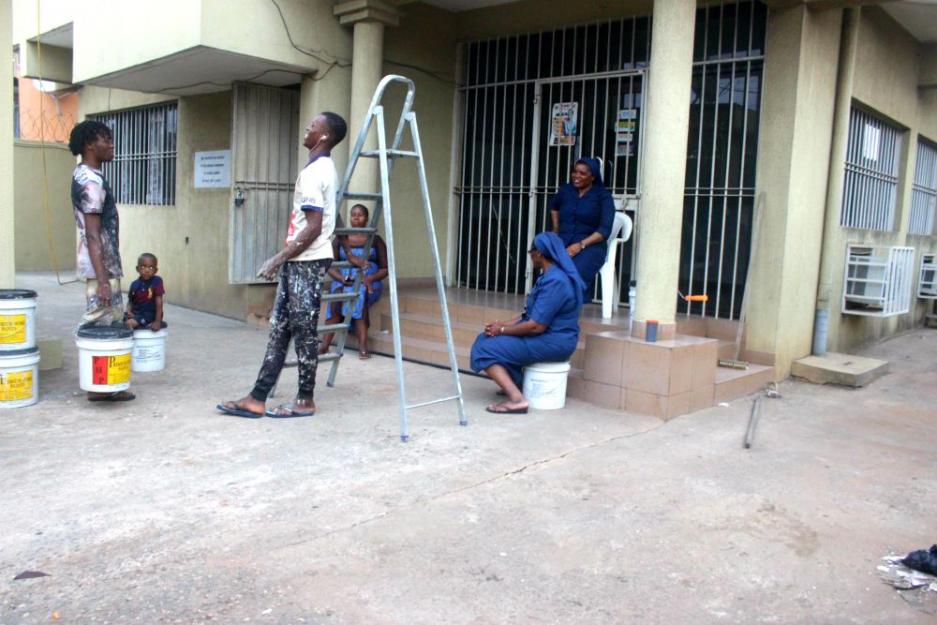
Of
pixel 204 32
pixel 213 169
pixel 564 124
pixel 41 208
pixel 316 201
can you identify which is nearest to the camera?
pixel 316 201

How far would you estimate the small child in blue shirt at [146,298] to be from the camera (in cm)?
661

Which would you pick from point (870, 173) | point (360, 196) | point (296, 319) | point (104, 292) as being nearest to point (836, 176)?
point (870, 173)

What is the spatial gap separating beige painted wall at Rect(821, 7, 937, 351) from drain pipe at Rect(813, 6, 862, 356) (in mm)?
20

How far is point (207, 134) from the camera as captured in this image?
9.95m

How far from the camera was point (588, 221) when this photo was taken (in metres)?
6.81

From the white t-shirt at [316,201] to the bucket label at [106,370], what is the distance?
→ 136cm

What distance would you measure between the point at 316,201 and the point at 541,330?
1.77 meters

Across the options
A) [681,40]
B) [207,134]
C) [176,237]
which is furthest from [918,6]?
[176,237]

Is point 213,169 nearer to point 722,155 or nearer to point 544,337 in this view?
point 544,337

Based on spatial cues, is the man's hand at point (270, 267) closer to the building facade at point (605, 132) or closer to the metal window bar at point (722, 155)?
A: the building facade at point (605, 132)

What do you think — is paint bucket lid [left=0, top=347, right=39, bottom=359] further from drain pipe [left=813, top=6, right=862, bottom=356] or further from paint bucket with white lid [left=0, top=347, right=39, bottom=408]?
drain pipe [left=813, top=6, right=862, bottom=356]

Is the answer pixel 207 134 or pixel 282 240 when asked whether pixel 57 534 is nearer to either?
pixel 282 240

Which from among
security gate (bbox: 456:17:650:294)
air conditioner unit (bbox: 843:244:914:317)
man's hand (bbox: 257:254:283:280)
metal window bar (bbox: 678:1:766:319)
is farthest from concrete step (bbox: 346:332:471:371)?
air conditioner unit (bbox: 843:244:914:317)

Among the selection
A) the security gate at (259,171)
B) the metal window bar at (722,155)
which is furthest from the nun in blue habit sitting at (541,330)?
the security gate at (259,171)
